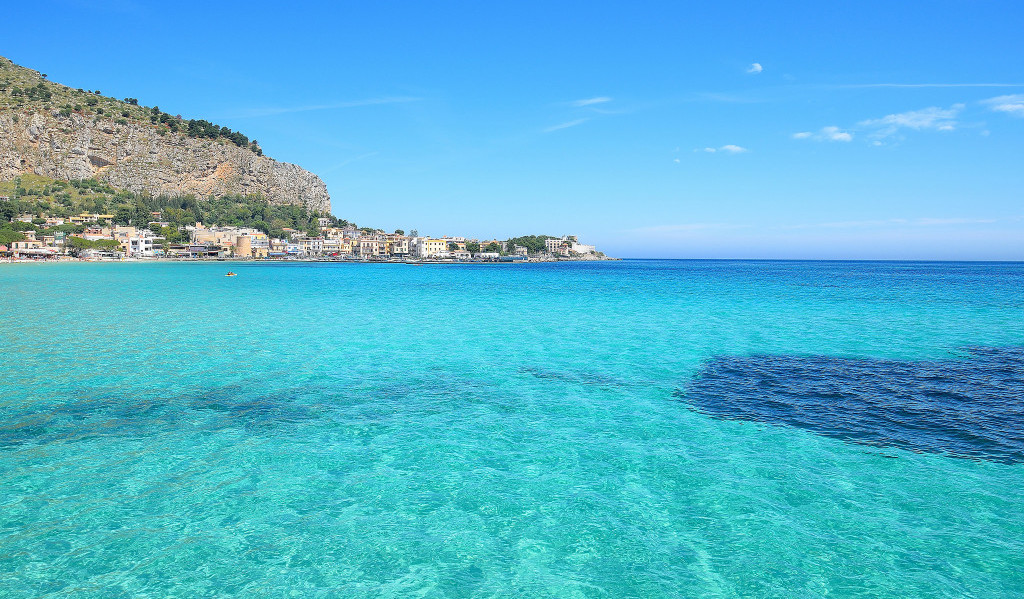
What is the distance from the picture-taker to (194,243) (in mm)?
140000

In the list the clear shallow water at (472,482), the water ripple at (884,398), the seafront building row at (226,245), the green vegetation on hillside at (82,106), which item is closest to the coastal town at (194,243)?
the seafront building row at (226,245)

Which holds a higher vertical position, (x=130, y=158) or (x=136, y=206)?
(x=130, y=158)

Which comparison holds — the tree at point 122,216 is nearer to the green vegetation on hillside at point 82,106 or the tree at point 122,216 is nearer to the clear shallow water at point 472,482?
the green vegetation on hillside at point 82,106

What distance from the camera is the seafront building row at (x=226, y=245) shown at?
105688 millimetres

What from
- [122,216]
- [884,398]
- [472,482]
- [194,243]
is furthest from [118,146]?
[884,398]

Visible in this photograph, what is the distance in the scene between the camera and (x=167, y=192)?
155 meters

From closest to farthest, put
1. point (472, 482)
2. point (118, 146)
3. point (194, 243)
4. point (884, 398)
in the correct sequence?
point (472, 482), point (884, 398), point (194, 243), point (118, 146)

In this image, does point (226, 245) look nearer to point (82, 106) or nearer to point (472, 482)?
point (82, 106)

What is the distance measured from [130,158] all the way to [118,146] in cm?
380

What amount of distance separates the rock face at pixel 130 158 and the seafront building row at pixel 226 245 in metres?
19.0

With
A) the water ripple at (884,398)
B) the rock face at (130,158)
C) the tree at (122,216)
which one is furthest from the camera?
the rock face at (130,158)

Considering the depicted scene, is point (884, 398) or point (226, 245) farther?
point (226, 245)

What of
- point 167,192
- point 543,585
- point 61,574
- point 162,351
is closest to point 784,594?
point 543,585

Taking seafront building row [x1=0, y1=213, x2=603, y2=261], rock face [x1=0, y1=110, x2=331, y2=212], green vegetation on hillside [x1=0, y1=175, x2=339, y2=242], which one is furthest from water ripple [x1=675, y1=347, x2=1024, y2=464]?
rock face [x1=0, y1=110, x2=331, y2=212]
